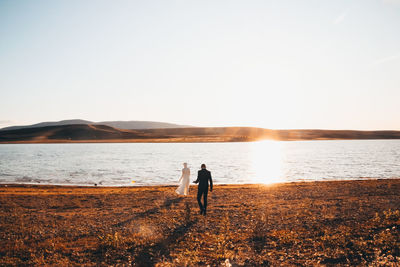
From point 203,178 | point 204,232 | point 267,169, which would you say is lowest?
point 267,169

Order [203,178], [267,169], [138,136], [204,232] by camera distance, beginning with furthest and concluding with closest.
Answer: [138,136], [267,169], [203,178], [204,232]

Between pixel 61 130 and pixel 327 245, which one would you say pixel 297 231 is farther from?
pixel 61 130

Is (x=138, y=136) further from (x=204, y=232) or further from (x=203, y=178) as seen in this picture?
(x=204, y=232)

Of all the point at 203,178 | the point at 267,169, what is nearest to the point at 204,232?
the point at 203,178

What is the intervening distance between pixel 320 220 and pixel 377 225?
195cm

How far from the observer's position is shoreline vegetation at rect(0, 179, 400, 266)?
306 inches

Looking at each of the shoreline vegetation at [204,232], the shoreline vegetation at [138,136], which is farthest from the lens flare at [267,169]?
the shoreline vegetation at [138,136]

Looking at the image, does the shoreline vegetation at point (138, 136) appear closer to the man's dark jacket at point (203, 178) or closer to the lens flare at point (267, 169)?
the lens flare at point (267, 169)

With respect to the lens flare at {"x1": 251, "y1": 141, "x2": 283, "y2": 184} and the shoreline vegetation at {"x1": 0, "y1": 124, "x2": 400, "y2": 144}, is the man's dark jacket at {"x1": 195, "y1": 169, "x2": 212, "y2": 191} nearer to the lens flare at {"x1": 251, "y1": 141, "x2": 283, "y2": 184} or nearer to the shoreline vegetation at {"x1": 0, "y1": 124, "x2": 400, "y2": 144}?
the lens flare at {"x1": 251, "y1": 141, "x2": 283, "y2": 184}

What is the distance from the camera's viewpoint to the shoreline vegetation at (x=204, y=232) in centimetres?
777

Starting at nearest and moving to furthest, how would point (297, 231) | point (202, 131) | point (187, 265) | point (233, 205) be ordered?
point (187, 265)
point (297, 231)
point (233, 205)
point (202, 131)

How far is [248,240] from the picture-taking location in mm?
9203

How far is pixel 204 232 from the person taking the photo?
1015 centimetres

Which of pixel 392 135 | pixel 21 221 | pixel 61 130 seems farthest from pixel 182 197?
pixel 392 135
